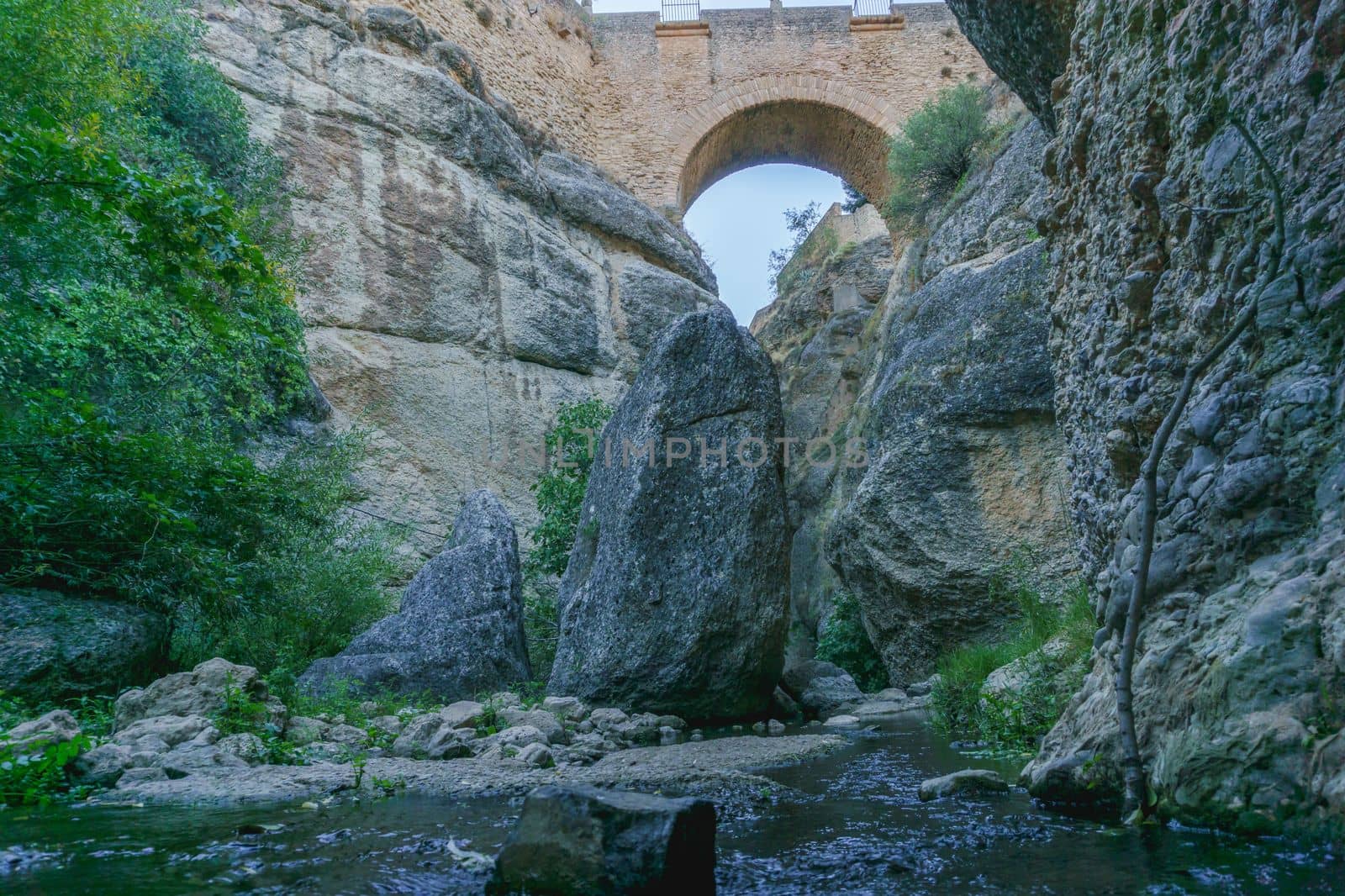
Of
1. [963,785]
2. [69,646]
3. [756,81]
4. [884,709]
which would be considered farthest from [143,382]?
[756,81]

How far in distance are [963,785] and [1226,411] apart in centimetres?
143

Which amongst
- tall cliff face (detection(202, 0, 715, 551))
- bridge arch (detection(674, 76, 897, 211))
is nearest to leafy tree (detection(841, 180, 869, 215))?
bridge arch (detection(674, 76, 897, 211))

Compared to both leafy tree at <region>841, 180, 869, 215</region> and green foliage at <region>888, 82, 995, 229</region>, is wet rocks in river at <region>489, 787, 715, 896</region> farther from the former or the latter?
leafy tree at <region>841, 180, 869, 215</region>

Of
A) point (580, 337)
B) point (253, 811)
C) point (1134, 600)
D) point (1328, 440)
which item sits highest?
point (580, 337)

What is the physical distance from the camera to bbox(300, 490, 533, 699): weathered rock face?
6406 millimetres

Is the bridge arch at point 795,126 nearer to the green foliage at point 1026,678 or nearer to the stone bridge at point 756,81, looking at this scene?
the stone bridge at point 756,81

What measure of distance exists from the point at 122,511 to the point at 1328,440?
585 cm

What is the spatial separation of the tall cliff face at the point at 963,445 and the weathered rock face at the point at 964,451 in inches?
0.5

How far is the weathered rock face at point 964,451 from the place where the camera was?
7.49 meters

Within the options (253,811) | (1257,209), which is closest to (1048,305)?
(1257,209)

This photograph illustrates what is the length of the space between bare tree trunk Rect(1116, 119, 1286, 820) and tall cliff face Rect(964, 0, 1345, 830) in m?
0.03

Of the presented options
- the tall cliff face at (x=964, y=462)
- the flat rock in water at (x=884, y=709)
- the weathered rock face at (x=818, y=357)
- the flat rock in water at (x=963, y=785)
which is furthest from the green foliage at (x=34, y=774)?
the weathered rock face at (x=818, y=357)

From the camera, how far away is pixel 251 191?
10.7 m

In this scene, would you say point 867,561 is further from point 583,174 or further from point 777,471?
point 583,174
